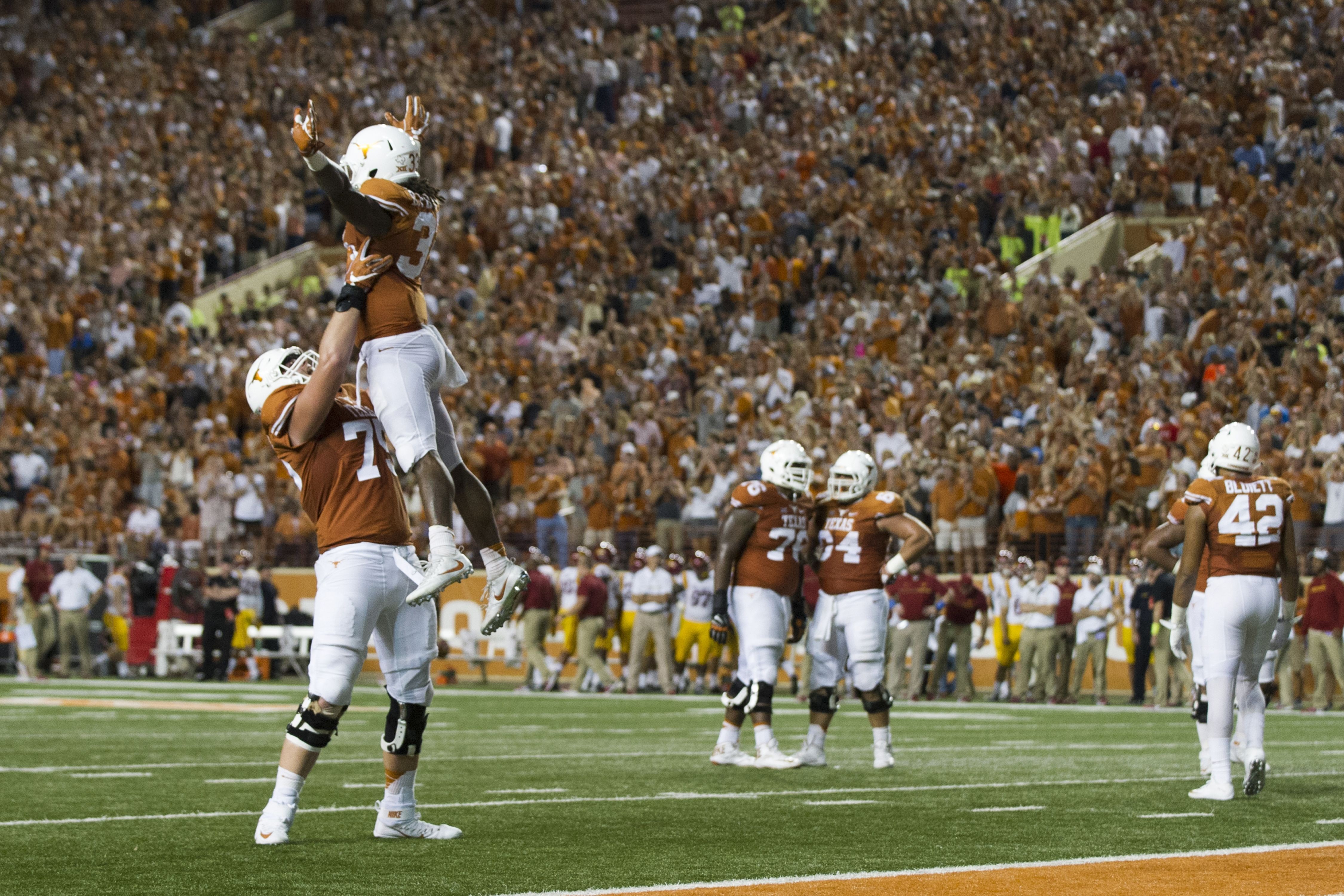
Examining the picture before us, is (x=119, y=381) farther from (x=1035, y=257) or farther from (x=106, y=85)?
(x=1035, y=257)

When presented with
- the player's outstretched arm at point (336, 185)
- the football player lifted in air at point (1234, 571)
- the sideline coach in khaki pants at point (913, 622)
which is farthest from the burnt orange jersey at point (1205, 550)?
the sideline coach in khaki pants at point (913, 622)

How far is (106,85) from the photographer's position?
35750mm

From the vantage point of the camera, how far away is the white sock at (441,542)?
6.58m

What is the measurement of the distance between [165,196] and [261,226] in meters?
1.78

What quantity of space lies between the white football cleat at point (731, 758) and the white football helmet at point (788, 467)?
5.35 feet

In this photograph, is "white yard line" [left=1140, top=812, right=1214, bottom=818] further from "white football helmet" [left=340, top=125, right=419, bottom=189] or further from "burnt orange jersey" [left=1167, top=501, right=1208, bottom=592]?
"white football helmet" [left=340, top=125, right=419, bottom=189]

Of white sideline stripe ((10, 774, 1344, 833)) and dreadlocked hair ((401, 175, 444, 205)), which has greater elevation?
dreadlocked hair ((401, 175, 444, 205))

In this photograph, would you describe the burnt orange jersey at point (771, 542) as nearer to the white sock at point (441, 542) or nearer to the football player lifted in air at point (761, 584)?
the football player lifted in air at point (761, 584)

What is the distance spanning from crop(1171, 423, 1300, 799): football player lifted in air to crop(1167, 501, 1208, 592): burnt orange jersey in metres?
0.28

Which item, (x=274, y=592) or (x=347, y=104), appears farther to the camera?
(x=347, y=104)

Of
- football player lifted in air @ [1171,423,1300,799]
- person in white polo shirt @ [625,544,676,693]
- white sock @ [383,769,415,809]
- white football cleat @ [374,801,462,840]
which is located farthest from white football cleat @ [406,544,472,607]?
person in white polo shirt @ [625,544,676,693]

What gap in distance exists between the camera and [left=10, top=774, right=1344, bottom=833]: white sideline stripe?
8.04 metres

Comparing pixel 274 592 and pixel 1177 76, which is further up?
pixel 1177 76

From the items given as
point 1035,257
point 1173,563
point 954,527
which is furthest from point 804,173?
point 1173,563
